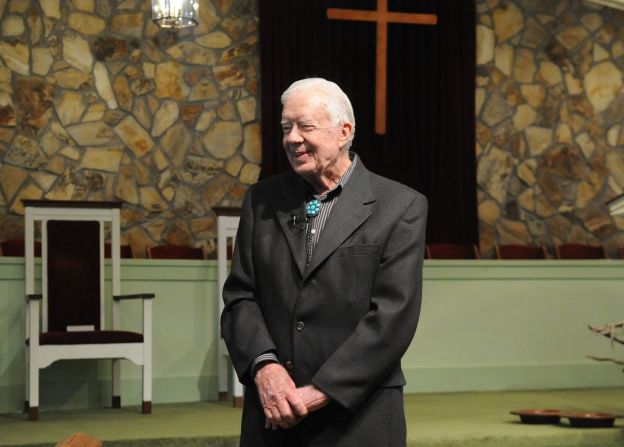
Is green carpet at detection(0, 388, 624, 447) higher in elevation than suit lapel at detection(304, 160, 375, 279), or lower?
lower

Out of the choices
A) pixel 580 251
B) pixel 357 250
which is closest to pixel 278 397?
pixel 357 250

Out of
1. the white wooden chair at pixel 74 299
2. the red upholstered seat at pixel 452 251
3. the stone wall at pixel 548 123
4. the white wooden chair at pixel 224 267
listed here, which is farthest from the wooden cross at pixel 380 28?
the white wooden chair at pixel 74 299

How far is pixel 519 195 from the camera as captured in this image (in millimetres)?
9883

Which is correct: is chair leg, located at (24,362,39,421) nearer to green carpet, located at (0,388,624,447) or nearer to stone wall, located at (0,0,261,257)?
green carpet, located at (0,388,624,447)

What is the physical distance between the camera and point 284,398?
212 centimetres

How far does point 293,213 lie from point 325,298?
206mm

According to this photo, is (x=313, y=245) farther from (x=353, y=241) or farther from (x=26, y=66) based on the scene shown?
(x=26, y=66)

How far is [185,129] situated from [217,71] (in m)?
0.55

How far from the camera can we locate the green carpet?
4719mm

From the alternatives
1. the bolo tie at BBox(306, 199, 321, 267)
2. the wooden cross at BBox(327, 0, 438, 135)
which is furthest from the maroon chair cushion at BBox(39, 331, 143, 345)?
the wooden cross at BBox(327, 0, 438, 135)

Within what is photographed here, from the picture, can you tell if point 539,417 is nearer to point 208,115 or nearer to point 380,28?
point 380,28

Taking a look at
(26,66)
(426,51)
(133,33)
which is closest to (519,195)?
(426,51)

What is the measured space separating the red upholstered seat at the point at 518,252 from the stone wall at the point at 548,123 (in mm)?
419

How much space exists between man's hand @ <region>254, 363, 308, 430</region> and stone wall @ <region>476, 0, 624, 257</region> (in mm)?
7742
